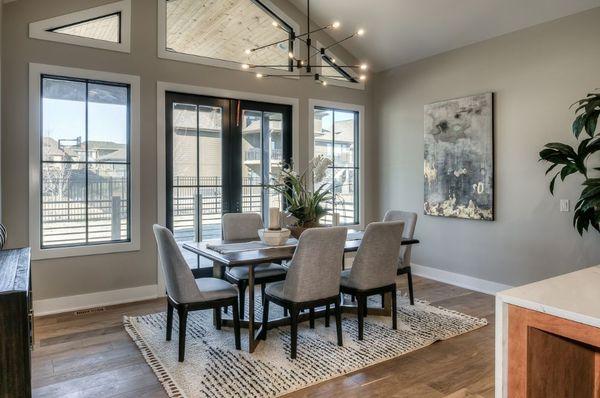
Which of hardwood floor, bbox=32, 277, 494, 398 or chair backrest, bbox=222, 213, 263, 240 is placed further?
chair backrest, bbox=222, 213, 263, 240

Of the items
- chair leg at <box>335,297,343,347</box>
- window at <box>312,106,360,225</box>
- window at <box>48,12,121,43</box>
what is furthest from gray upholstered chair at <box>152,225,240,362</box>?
window at <box>312,106,360,225</box>

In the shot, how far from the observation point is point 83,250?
4098 millimetres

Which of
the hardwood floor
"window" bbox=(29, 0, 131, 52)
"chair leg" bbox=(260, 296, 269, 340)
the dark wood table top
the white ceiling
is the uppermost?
the white ceiling

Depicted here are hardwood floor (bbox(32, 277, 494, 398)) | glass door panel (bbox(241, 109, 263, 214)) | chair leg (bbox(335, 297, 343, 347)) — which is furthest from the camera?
glass door panel (bbox(241, 109, 263, 214))

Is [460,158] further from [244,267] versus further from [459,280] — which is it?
[244,267]

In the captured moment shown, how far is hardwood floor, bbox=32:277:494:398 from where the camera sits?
8.29 feet

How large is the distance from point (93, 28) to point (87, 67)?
429 mm

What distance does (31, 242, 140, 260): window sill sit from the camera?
3907 millimetres

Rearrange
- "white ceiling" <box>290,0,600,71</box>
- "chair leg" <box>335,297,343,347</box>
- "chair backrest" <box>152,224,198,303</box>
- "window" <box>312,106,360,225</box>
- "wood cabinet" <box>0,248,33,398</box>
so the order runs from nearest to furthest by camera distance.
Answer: "wood cabinet" <box>0,248,33,398</box>, "chair backrest" <box>152,224,198,303</box>, "chair leg" <box>335,297,343,347</box>, "white ceiling" <box>290,0,600,71</box>, "window" <box>312,106,360,225</box>

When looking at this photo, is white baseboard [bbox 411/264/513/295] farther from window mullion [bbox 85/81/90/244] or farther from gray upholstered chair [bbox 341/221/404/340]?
window mullion [bbox 85/81/90/244]

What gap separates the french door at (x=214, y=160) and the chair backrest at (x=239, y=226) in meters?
0.74

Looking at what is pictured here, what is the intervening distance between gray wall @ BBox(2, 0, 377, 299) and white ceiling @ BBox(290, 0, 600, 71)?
1.54 m

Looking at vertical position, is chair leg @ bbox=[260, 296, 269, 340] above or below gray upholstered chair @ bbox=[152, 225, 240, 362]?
below

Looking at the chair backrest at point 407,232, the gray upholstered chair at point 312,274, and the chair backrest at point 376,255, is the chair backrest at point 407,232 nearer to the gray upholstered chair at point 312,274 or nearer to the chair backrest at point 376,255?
the chair backrest at point 376,255
